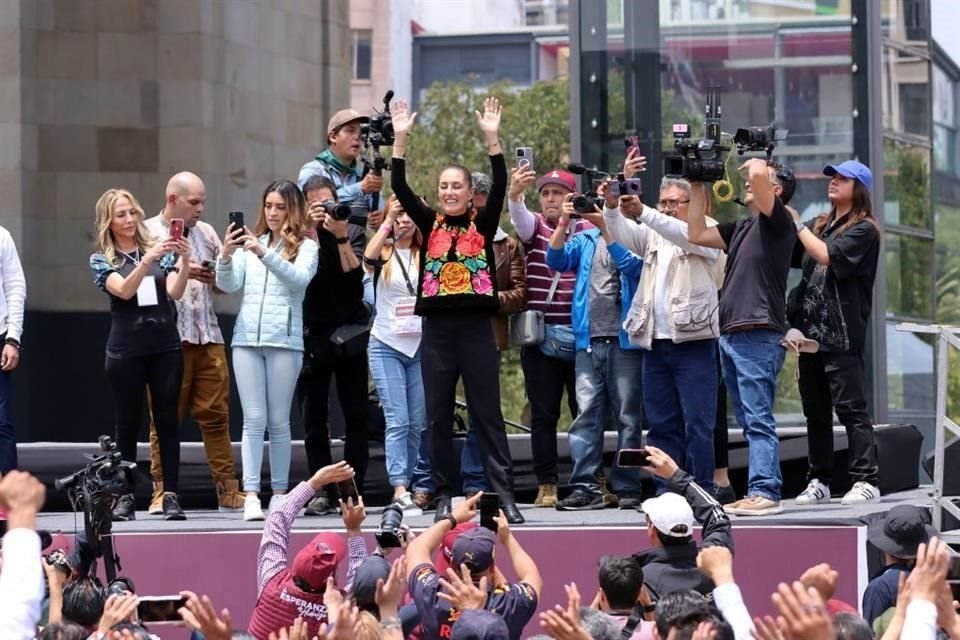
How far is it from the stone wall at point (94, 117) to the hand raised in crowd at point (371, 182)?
24.6ft

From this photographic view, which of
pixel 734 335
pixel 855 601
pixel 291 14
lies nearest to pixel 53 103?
pixel 291 14

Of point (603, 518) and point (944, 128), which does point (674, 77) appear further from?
point (603, 518)

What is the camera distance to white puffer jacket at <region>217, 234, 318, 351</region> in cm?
1045

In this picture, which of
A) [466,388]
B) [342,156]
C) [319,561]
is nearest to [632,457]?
[319,561]

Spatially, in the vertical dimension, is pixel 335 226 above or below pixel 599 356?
above

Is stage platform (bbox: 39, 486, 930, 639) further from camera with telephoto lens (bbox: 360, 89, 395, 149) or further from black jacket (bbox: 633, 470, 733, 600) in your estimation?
camera with telephoto lens (bbox: 360, 89, 395, 149)

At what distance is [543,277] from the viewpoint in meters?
10.8

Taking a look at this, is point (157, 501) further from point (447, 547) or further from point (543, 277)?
point (447, 547)

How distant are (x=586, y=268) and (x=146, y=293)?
2250mm

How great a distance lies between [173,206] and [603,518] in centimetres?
285

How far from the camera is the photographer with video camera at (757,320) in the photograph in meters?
10.0

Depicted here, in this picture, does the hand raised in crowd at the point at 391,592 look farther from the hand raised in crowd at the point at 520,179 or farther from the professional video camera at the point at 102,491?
the hand raised in crowd at the point at 520,179

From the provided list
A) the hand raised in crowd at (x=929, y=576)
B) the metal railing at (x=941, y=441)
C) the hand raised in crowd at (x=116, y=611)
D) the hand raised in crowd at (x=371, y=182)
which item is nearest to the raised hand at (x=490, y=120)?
the hand raised in crowd at (x=371, y=182)

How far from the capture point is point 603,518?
998 centimetres
